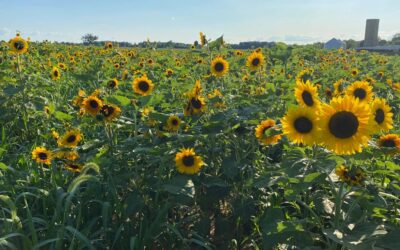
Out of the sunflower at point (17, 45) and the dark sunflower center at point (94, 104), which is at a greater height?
the sunflower at point (17, 45)

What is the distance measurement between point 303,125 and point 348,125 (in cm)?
28

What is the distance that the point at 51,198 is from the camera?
2.67m

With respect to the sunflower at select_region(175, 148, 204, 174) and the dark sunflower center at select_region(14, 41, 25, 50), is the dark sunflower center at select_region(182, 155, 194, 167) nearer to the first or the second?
the sunflower at select_region(175, 148, 204, 174)

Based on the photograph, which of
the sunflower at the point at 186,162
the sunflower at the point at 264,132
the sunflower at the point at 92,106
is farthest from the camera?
the sunflower at the point at 92,106

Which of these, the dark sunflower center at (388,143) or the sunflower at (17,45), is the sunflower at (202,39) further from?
the dark sunflower center at (388,143)

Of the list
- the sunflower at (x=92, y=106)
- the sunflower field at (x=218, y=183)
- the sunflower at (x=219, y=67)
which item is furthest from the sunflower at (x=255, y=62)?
the sunflower at (x=92, y=106)

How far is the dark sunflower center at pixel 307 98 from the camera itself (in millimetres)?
2302

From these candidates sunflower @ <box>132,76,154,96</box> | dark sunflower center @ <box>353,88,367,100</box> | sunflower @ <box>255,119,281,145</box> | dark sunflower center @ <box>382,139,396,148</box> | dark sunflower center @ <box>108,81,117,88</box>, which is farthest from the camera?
dark sunflower center @ <box>108,81,117,88</box>

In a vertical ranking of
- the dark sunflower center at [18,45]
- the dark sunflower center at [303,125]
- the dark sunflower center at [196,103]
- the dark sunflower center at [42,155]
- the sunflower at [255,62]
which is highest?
the dark sunflower center at [18,45]

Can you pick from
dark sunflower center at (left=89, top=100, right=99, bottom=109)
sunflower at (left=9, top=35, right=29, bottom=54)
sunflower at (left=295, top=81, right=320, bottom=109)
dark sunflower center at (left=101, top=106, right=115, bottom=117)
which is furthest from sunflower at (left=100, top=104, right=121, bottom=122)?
sunflower at (left=9, top=35, right=29, bottom=54)

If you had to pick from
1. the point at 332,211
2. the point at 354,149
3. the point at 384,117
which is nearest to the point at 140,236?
the point at 332,211

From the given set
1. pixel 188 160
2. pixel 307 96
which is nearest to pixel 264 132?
pixel 307 96

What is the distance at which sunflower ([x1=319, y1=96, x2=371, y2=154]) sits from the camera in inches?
70.4

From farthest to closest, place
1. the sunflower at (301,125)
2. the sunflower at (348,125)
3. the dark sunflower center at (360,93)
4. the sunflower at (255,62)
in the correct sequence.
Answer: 1. the sunflower at (255,62)
2. the dark sunflower center at (360,93)
3. the sunflower at (301,125)
4. the sunflower at (348,125)
